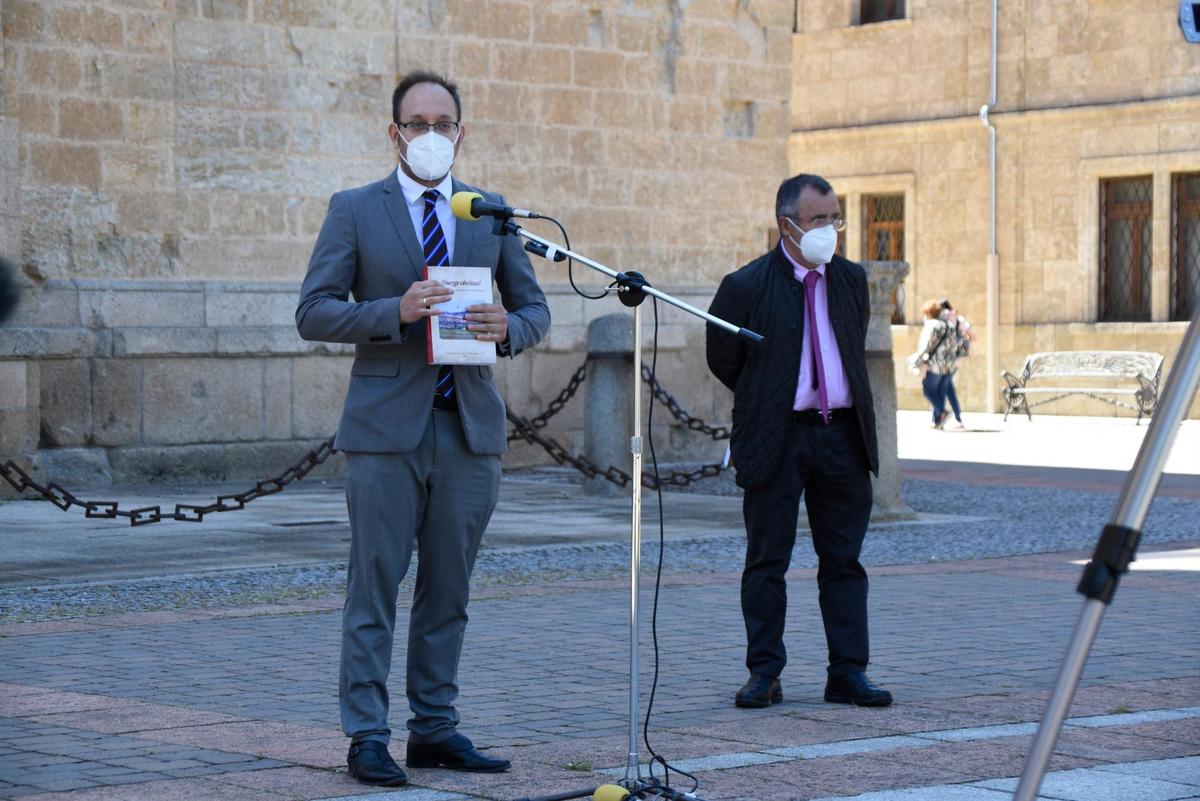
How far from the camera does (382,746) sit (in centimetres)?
542

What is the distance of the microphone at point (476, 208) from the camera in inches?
203

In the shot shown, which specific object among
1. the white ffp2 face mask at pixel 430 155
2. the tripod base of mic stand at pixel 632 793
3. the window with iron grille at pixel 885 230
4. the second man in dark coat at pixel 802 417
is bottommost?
the tripod base of mic stand at pixel 632 793

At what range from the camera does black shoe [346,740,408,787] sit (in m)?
5.31

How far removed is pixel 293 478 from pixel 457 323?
6519 mm

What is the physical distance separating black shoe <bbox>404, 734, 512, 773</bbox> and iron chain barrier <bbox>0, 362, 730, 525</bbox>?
393 cm

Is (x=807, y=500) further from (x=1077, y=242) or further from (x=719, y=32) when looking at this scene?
(x=1077, y=242)

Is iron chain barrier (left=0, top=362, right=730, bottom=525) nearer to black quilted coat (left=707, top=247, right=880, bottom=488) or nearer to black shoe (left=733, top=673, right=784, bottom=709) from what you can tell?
black quilted coat (left=707, top=247, right=880, bottom=488)

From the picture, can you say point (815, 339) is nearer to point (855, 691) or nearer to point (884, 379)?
point (855, 691)

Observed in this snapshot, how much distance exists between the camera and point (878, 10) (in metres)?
31.8

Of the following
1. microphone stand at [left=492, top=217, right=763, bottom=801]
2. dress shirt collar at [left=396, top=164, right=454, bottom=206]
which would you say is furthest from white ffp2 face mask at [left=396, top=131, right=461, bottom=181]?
microphone stand at [left=492, top=217, right=763, bottom=801]

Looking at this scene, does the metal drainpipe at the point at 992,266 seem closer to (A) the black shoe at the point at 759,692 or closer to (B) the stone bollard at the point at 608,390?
(B) the stone bollard at the point at 608,390

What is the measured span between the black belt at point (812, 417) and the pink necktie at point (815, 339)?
0.06ft

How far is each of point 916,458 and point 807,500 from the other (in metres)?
13.0

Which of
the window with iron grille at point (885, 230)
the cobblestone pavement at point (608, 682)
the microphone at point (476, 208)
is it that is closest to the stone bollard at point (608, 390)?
the cobblestone pavement at point (608, 682)
